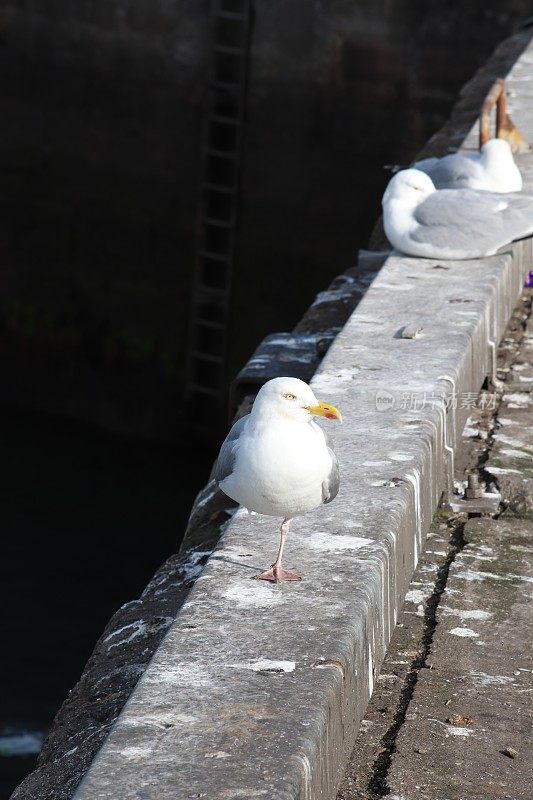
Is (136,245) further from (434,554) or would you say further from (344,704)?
(344,704)

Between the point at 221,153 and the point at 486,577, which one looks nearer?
the point at 486,577

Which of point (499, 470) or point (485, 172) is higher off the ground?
point (485, 172)

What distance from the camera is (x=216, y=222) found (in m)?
13.5

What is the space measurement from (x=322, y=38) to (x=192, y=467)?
4092 mm

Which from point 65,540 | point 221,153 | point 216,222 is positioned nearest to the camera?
point 65,540

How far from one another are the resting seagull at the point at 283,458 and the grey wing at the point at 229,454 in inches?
2.0

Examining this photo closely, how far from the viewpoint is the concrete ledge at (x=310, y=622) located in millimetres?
2432

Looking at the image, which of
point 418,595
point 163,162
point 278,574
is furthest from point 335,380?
point 163,162

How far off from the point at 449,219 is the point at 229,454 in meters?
2.20

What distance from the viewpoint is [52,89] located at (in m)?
13.9

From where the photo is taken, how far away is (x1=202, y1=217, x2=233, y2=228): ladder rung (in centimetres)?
1345

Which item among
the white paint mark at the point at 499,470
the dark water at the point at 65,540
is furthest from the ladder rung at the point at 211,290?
the white paint mark at the point at 499,470

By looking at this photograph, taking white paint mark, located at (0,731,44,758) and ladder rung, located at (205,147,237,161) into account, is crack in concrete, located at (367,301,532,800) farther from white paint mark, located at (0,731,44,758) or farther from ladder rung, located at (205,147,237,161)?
ladder rung, located at (205,147,237,161)

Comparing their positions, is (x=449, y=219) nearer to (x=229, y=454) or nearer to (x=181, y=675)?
(x=229, y=454)
